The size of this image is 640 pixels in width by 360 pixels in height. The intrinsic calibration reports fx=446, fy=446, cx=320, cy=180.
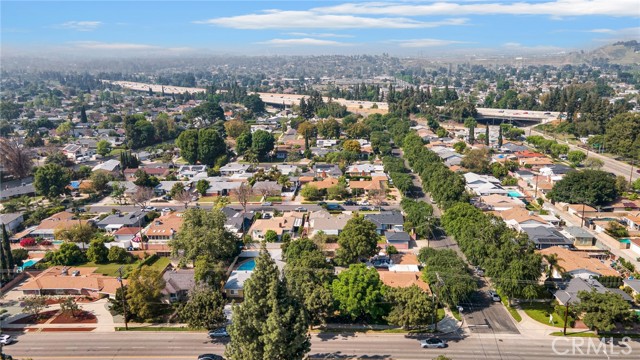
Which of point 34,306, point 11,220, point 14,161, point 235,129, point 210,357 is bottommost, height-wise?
A: point 210,357

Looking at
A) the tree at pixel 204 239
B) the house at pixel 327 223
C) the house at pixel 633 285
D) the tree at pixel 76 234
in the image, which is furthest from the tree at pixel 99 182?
the house at pixel 633 285

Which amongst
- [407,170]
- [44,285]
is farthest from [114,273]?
[407,170]

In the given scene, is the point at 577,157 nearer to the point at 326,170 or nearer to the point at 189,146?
the point at 326,170

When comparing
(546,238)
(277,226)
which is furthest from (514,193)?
(277,226)

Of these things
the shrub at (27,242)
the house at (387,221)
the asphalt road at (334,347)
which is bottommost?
the asphalt road at (334,347)

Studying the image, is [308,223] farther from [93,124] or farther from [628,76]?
[628,76]

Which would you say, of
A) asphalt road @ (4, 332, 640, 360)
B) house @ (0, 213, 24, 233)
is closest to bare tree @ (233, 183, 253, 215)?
house @ (0, 213, 24, 233)

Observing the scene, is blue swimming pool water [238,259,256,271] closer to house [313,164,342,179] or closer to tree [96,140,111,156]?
house [313,164,342,179]

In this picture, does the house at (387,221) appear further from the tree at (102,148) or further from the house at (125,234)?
the tree at (102,148)
